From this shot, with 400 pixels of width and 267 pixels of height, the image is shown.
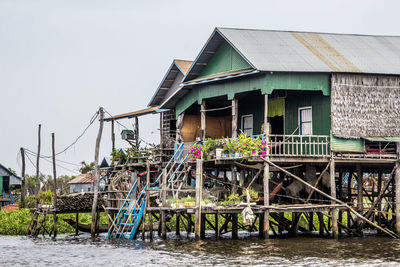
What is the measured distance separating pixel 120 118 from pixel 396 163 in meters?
18.1

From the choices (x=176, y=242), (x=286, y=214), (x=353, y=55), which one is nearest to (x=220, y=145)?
(x=176, y=242)

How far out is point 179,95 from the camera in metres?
35.4

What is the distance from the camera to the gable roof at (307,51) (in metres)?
30.6

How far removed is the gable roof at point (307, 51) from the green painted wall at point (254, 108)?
263 cm

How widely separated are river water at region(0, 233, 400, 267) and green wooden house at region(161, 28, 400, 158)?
4004 millimetres

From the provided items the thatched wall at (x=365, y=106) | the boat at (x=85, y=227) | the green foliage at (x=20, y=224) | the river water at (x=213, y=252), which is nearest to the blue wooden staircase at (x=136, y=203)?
the river water at (x=213, y=252)

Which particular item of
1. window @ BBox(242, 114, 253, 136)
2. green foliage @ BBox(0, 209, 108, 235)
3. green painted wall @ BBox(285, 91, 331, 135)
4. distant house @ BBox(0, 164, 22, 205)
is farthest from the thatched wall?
distant house @ BBox(0, 164, 22, 205)

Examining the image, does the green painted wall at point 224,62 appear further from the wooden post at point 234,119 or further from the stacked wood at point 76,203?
the stacked wood at point 76,203

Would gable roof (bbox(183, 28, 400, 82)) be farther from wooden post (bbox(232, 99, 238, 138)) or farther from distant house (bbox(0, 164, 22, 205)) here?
distant house (bbox(0, 164, 22, 205))

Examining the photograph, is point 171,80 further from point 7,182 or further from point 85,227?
point 7,182

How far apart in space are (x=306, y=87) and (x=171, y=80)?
11863 millimetres

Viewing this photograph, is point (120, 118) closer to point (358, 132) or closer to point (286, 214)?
point (286, 214)

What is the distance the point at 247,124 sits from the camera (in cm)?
3419

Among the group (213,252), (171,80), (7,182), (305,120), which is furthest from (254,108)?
(7,182)
